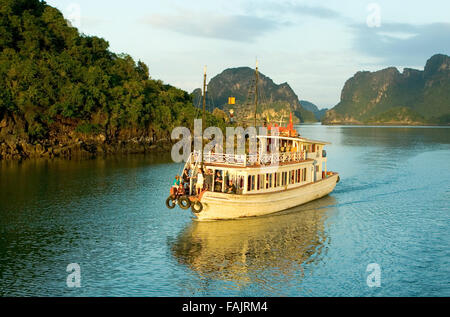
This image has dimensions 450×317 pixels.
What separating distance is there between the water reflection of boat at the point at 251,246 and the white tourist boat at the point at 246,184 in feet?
3.05

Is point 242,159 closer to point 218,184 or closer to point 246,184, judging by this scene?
point 246,184

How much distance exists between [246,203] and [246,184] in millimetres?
1261

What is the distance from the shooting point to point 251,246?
2380cm

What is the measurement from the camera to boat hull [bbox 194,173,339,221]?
26656 mm

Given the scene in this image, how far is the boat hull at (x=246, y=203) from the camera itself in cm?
2666

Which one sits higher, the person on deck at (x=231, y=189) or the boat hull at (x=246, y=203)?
the person on deck at (x=231, y=189)

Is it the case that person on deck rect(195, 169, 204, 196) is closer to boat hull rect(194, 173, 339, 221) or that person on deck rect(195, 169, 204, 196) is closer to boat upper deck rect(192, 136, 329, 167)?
boat hull rect(194, 173, 339, 221)

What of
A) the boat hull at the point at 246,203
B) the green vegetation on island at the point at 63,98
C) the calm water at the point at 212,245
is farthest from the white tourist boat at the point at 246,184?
the green vegetation on island at the point at 63,98

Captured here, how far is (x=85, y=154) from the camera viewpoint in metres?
66.2

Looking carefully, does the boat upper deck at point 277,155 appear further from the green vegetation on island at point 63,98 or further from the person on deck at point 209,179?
the green vegetation on island at point 63,98
